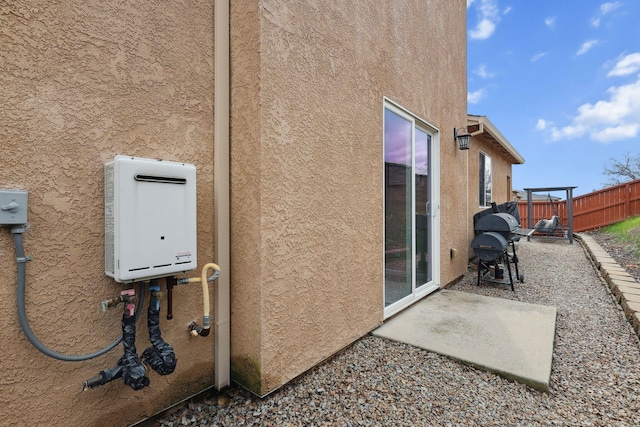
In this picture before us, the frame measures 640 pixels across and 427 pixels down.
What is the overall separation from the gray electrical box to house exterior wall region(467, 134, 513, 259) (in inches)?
278

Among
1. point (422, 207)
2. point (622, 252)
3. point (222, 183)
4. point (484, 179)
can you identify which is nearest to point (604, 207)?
point (622, 252)

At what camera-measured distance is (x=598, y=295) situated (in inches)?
185

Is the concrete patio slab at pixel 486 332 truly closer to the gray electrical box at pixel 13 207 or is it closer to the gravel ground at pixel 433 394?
the gravel ground at pixel 433 394

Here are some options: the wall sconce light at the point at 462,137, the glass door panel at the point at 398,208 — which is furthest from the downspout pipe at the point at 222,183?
the wall sconce light at the point at 462,137

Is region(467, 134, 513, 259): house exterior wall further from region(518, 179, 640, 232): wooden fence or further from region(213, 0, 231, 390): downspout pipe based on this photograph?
region(213, 0, 231, 390): downspout pipe

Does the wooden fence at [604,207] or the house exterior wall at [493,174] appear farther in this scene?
the wooden fence at [604,207]

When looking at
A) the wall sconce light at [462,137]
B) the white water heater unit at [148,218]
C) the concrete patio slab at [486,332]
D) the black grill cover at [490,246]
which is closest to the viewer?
the white water heater unit at [148,218]

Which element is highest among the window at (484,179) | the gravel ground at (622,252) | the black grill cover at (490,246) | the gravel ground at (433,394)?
the window at (484,179)

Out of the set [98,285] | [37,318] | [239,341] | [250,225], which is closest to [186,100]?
[250,225]

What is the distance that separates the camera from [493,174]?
997cm

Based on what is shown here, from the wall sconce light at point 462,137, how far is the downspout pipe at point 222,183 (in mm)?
4622

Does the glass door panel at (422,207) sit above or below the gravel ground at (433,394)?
above

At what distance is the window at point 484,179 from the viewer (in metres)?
8.50

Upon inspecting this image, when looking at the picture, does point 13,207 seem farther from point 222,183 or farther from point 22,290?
point 222,183
